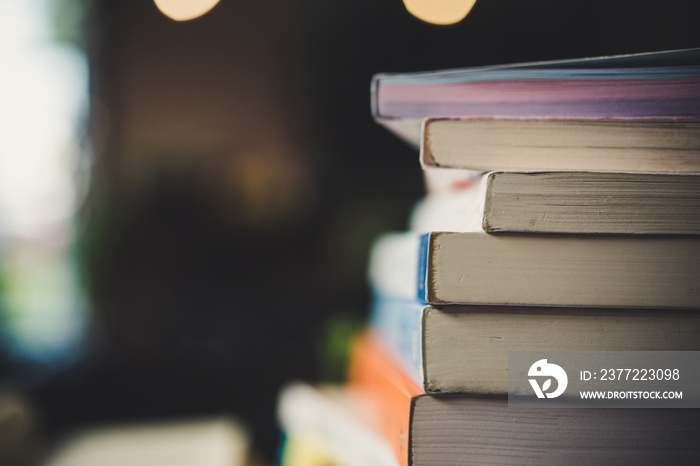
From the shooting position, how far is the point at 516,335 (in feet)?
1.23

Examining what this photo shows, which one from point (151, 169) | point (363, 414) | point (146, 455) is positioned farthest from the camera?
point (151, 169)

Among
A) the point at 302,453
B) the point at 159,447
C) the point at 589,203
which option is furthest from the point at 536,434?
the point at 159,447

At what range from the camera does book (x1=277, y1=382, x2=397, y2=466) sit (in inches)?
18.2

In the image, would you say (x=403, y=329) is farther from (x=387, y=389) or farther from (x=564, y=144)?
(x=564, y=144)

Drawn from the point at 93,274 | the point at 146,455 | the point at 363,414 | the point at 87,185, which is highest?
the point at 87,185

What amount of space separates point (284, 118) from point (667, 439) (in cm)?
160

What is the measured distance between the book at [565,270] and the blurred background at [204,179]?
1.09 metres

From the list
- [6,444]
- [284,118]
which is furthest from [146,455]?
[284,118]

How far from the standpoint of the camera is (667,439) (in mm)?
375

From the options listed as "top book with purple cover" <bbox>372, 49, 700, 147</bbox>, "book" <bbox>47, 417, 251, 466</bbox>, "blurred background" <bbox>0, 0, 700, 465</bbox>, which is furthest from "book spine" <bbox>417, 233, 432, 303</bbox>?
"blurred background" <bbox>0, 0, 700, 465</bbox>

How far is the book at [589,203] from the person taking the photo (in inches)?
14.2

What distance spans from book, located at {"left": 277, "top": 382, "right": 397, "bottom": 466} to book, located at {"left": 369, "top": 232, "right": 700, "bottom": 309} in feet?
0.56

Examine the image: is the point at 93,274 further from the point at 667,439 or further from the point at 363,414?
the point at 667,439

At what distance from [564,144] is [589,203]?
2.1 inches
